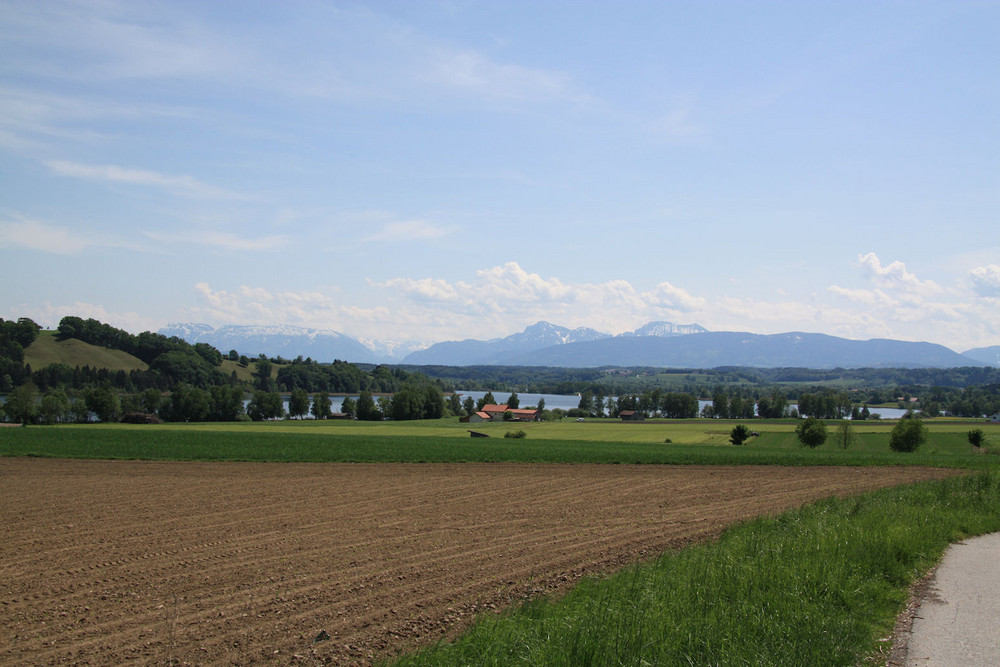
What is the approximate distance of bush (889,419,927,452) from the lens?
60.4m

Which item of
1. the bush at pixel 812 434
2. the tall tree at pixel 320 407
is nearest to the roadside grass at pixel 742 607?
the bush at pixel 812 434

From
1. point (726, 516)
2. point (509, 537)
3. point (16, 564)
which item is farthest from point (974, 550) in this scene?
point (16, 564)

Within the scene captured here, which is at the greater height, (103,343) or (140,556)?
(103,343)

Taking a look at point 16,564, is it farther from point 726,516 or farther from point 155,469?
point 155,469

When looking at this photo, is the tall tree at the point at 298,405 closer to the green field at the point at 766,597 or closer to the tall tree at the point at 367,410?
the tall tree at the point at 367,410

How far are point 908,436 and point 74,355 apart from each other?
177 meters

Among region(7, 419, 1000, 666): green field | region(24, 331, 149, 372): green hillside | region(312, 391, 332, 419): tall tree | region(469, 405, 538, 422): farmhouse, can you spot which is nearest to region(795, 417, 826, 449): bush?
region(7, 419, 1000, 666): green field

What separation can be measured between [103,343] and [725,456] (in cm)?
18716

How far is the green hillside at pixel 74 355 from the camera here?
6166 inches

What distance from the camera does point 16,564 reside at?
46.5 ft

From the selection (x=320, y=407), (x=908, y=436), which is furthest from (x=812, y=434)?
(x=320, y=407)

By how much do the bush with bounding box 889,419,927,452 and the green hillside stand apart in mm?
161429

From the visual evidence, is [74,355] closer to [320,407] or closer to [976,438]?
[320,407]

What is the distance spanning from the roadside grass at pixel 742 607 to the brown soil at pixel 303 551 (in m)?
1.87
